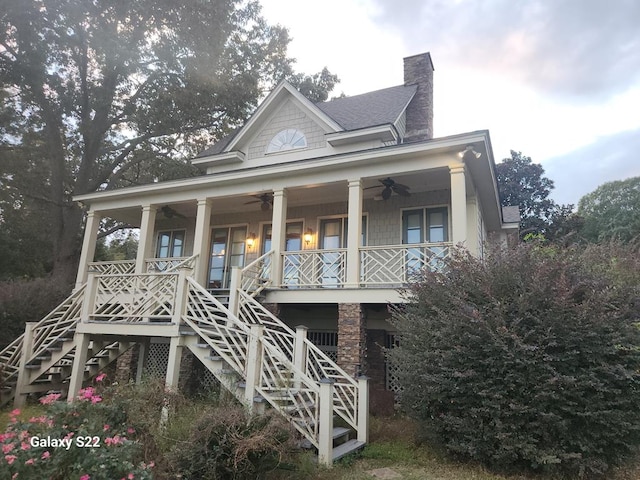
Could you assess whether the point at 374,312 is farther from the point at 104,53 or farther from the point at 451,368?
the point at 104,53

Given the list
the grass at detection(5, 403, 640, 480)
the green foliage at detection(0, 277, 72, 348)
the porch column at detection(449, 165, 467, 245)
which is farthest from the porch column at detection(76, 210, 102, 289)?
the porch column at detection(449, 165, 467, 245)

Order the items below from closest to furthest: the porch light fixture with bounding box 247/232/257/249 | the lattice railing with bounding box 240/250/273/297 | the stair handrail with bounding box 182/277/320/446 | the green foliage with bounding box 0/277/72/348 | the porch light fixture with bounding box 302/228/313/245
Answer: the stair handrail with bounding box 182/277/320/446
the lattice railing with bounding box 240/250/273/297
the green foliage with bounding box 0/277/72/348
the porch light fixture with bounding box 302/228/313/245
the porch light fixture with bounding box 247/232/257/249

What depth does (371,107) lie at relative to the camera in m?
14.0

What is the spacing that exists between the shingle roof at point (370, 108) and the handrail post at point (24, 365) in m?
7.37

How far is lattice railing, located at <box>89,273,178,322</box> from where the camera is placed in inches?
336

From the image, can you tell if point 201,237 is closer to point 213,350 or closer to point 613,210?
point 213,350

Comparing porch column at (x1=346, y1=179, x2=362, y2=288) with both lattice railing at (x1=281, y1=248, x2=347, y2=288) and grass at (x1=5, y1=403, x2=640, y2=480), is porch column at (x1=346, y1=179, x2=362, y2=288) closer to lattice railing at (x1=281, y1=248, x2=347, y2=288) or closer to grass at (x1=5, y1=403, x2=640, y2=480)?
lattice railing at (x1=281, y1=248, x2=347, y2=288)

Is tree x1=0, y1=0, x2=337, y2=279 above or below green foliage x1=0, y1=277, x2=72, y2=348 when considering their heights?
above

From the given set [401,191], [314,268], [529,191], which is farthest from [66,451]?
[529,191]

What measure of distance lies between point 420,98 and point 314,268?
7746mm

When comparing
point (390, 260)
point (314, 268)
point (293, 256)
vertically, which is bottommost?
point (314, 268)

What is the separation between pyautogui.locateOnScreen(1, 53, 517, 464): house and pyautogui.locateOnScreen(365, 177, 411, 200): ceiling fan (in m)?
0.06

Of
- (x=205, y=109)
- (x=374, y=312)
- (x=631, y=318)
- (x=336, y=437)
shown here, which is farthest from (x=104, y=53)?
(x=631, y=318)

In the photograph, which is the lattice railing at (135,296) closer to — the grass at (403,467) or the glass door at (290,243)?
the glass door at (290,243)
